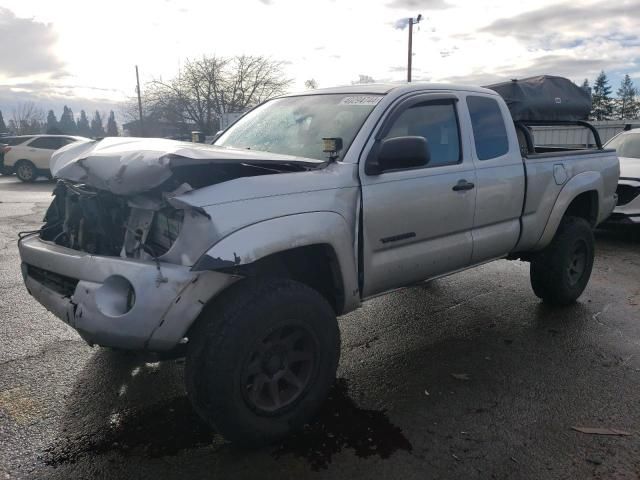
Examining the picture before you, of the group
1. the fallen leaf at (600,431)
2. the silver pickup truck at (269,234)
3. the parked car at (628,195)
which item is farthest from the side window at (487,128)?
the parked car at (628,195)

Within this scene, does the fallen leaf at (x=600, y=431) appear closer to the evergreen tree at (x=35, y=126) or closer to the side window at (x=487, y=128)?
the side window at (x=487, y=128)

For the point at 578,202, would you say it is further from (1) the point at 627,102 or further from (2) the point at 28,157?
(1) the point at 627,102

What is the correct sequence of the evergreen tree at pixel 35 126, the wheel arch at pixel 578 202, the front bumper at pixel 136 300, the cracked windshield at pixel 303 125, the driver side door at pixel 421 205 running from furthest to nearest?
the evergreen tree at pixel 35 126 < the wheel arch at pixel 578 202 < the cracked windshield at pixel 303 125 < the driver side door at pixel 421 205 < the front bumper at pixel 136 300

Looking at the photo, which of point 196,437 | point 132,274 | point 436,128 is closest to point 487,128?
point 436,128

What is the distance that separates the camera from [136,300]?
245 centimetres

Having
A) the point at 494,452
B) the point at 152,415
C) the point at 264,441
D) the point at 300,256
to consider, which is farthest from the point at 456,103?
the point at 152,415

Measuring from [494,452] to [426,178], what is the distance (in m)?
1.73

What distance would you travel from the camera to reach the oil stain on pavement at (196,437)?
2.74m

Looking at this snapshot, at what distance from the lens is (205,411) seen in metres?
2.57

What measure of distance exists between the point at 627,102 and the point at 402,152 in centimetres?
7876

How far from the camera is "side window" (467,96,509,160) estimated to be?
4.11 meters

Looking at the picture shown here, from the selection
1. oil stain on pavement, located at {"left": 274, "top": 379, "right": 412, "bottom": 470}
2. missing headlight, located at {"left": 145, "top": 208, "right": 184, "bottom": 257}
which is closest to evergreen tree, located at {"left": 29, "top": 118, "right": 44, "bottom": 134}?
missing headlight, located at {"left": 145, "top": 208, "right": 184, "bottom": 257}

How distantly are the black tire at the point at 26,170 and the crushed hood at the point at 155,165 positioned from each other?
17.7m

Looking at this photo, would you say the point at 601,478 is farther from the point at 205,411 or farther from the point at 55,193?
the point at 55,193
